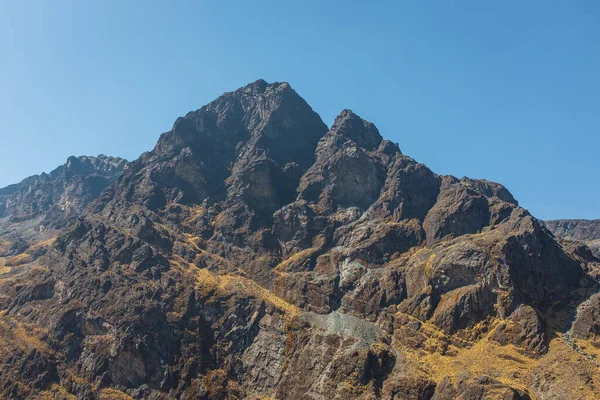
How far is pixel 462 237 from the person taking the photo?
455ft

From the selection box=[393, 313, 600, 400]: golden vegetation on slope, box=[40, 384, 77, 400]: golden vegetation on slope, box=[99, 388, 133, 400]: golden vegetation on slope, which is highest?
box=[393, 313, 600, 400]: golden vegetation on slope

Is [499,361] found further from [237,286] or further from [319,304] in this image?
[237,286]

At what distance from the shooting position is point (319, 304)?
427 ft

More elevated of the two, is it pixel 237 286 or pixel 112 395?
pixel 237 286

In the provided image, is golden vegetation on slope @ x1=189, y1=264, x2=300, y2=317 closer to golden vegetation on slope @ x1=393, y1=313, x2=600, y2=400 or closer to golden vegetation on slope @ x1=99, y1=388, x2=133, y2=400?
→ golden vegetation on slope @ x1=393, y1=313, x2=600, y2=400

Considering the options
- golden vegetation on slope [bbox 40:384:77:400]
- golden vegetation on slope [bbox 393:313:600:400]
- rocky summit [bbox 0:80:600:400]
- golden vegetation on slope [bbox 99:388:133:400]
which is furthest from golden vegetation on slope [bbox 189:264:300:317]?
golden vegetation on slope [bbox 40:384:77:400]

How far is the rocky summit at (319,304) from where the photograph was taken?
102188 millimetres

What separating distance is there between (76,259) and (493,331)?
121m

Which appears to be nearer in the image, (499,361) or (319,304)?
(499,361)

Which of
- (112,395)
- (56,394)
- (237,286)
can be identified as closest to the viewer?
(112,395)

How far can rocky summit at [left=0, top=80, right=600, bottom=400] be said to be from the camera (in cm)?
Answer: 10219

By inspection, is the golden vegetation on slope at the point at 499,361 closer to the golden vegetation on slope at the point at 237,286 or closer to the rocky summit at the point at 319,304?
the rocky summit at the point at 319,304

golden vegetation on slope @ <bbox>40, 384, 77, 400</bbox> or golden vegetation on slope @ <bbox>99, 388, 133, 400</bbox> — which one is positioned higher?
golden vegetation on slope @ <bbox>99, 388, 133, 400</bbox>

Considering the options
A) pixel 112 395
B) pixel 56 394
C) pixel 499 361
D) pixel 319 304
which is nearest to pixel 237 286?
pixel 319 304
